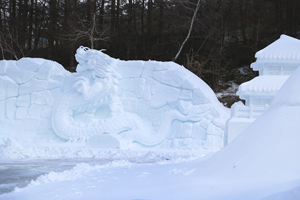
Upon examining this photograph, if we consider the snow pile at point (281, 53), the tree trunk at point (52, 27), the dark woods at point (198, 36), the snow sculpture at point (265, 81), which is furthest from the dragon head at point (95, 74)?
the tree trunk at point (52, 27)

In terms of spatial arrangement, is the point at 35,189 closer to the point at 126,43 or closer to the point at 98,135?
the point at 98,135

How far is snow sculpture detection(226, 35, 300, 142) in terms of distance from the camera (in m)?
7.93

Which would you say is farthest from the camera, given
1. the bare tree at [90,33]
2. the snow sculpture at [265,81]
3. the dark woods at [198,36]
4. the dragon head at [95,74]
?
the dark woods at [198,36]

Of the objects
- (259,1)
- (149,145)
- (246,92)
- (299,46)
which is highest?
(259,1)

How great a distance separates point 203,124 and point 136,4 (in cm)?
1178

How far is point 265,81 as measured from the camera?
8359mm

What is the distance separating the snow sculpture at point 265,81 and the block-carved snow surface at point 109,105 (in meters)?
1.02

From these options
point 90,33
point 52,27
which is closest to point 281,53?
point 90,33

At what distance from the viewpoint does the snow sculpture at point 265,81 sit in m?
7.93

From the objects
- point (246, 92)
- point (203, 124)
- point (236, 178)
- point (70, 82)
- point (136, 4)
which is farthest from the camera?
point (136, 4)

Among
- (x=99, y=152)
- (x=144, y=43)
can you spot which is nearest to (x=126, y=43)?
(x=144, y=43)

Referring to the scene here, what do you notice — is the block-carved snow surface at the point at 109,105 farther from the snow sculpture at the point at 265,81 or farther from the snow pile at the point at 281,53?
the snow pile at the point at 281,53

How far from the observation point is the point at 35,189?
12.1 ft

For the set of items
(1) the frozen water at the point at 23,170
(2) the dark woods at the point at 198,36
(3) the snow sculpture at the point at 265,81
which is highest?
(2) the dark woods at the point at 198,36
